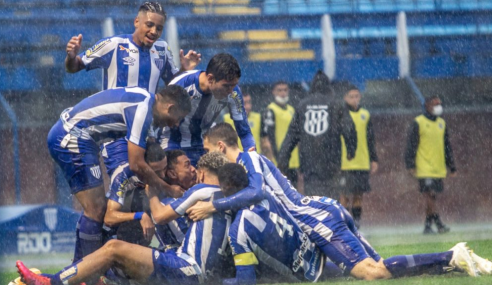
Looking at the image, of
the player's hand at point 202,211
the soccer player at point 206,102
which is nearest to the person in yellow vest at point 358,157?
the soccer player at point 206,102

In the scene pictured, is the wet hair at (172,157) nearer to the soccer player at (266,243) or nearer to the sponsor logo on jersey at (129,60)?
the soccer player at (266,243)

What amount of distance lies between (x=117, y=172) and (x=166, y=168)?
1.26 ft

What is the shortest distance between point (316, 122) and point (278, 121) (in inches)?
51.1

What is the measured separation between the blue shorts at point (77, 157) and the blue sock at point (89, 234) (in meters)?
0.24

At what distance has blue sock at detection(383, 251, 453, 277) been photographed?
605 cm

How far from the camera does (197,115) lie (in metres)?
7.12

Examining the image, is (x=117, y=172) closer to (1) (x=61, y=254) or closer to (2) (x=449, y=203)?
(1) (x=61, y=254)

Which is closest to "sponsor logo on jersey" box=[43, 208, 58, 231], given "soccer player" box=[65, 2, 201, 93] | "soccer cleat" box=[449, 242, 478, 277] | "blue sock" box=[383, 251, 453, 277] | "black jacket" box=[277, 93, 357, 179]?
"black jacket" box=[277, 93, 357, 179]

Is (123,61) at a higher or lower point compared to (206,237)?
higher

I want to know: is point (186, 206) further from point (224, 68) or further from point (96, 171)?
point (224, 68)

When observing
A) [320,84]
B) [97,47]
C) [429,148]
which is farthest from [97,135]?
[429,148]

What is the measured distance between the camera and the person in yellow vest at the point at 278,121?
1159 centimetres

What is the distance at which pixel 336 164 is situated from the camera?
1077 cm

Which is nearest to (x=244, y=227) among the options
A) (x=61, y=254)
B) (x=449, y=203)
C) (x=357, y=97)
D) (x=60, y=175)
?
(x=61, y=254)
